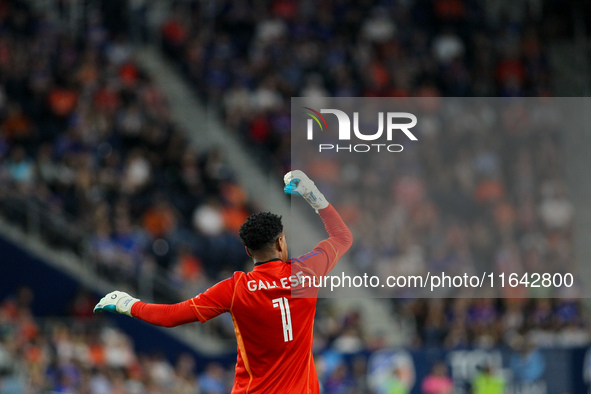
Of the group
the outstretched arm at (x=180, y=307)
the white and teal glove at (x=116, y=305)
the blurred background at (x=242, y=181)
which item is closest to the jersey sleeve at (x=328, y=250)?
the outstretched arm at (x=180, y=307)

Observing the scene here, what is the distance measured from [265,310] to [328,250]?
0.56m

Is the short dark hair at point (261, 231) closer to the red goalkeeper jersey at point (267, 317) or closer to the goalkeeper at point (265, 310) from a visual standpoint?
the goalkeeper at point (265, 310)

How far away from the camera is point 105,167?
1485 cm

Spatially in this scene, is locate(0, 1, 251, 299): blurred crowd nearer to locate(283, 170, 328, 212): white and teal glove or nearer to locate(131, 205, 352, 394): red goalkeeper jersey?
locate(283, 170, 328, 212): white and teal glove

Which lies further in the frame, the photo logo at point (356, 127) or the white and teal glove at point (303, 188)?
the photo logo at point (356, 127)

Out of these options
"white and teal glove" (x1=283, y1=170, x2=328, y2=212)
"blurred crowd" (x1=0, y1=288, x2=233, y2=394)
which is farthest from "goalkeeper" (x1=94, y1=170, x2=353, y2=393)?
"blurred crowd" (x1=0, y1=288, x2=233, y2=394)

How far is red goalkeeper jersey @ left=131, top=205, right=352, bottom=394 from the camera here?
200 inches

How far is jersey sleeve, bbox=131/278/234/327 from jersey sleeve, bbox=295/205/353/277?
467mm

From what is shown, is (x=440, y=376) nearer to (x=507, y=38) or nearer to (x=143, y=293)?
(x=143, y=293)


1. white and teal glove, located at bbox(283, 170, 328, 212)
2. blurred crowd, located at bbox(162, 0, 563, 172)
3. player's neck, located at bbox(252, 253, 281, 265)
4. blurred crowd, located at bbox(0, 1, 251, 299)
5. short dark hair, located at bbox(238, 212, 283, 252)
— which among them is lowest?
player's neck, located at bbox(252, 253, 281, 265)

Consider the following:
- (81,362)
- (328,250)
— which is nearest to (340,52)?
(81,362)

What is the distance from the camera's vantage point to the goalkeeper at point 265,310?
5.09 meters

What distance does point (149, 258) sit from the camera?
14328mm

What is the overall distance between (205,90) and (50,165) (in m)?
4.27
